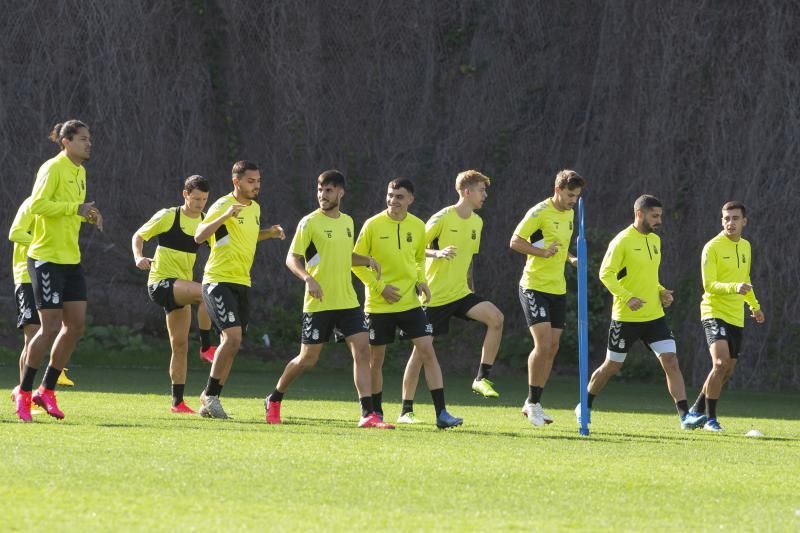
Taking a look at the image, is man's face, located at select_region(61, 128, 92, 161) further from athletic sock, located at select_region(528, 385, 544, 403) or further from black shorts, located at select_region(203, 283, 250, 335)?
athletic sock, located at select_region(528, 385, 544, 403)

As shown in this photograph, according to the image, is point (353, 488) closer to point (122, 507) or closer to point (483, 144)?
point (122, 507)

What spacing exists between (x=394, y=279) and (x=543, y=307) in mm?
1920

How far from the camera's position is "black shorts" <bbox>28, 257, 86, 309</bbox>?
1169cm

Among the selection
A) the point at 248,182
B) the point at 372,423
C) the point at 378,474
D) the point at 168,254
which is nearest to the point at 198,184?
the point at 168,254

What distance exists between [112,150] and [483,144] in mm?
6596

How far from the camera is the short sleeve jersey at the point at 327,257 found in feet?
40.0

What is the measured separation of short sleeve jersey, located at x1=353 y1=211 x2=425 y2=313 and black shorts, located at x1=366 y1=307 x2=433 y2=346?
5 centimetres

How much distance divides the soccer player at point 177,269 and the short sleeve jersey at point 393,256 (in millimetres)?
1907

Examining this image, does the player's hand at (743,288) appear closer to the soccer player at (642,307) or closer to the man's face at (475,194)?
the soccer player at (642,307)

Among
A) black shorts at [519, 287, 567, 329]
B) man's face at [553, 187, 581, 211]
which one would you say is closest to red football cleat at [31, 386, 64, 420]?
black shorts at [519, 287, 567, 329]

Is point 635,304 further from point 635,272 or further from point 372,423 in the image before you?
point 372,423

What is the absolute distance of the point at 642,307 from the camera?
13.9m

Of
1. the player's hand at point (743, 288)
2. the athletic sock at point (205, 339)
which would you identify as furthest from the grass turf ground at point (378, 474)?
the athletic sock at point (205, 339)

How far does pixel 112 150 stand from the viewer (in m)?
26.0
